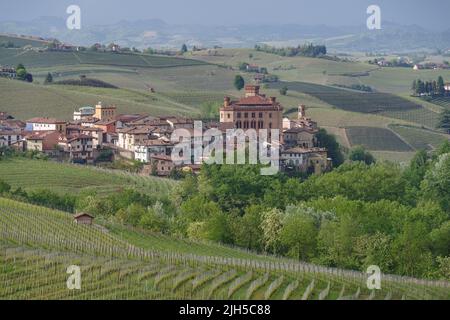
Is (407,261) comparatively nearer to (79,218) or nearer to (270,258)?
(270,258)

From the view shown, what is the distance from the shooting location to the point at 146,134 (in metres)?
66.4

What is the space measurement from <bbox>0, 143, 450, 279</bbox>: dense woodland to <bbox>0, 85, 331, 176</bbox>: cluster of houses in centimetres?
454

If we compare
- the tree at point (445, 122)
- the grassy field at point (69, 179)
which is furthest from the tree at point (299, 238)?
the tree at point (445, 122)

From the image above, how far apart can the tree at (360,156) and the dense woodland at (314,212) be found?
7.01m

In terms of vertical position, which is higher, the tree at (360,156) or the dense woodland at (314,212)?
the dense woodland at (314,212)

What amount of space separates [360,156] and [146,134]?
39.4ft

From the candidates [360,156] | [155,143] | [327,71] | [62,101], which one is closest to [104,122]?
[155,143]

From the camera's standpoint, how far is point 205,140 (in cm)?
6562

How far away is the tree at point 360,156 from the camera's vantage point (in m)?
71.0

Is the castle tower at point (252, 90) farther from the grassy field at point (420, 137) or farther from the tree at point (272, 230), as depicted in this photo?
the tree at point (272, 230)

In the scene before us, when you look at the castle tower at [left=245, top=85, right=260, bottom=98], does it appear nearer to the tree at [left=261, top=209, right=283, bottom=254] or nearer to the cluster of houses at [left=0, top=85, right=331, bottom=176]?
the cluster of houses at [left=0, top=85, right=331, bottom=176]

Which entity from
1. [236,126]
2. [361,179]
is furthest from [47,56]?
[361,179]

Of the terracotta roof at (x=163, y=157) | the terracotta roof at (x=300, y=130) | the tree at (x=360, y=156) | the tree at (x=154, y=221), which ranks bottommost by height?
the tree at (x=360, y=156)
